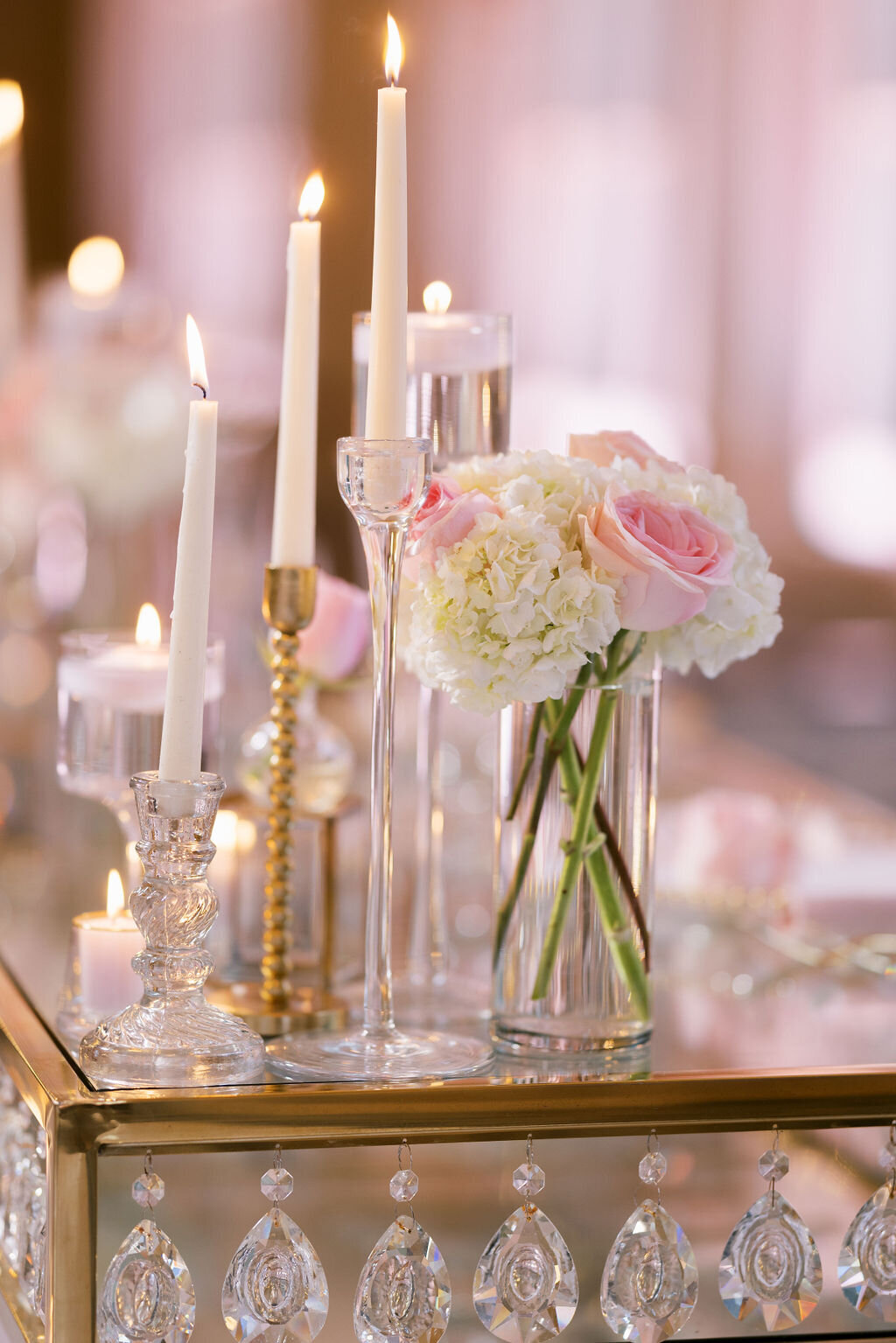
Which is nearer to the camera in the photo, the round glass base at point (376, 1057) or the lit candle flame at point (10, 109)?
the round glass base at point (376, 1057)

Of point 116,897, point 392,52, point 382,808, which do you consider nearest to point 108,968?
point 116,897

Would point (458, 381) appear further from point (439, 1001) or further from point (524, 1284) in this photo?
point (524, 1284)

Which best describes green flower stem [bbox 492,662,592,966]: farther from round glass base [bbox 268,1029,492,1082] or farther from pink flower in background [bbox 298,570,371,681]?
pink flower in background [bbox 298,570,371,681]

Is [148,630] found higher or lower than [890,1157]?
higher

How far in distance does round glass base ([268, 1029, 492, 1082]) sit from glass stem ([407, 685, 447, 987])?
0.14 metres

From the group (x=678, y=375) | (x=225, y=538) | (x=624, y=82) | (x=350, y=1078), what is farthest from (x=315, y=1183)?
(x=678, y=375)

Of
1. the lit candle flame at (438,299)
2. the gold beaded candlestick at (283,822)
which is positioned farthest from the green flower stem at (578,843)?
the lit candle flame at (438,299)

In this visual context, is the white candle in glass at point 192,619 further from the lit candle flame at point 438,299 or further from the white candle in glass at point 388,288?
Result: the lit candle flame at point 438,299

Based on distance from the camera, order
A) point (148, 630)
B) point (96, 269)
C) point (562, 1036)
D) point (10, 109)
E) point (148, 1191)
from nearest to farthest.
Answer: point (148, 1191), point (562, 1036), point (148, 630), point (10, 109), point (96, 269)

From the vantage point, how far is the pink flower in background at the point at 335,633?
2.86 ft

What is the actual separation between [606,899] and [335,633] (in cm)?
24

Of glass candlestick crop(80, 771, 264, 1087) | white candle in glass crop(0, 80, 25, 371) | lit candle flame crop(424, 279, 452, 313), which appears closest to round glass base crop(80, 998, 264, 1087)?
glass candlestick crop(80, 771, 264, 1087)

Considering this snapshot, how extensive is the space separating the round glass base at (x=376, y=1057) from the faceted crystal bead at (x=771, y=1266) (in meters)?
0.12

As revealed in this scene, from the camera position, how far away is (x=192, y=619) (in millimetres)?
621
